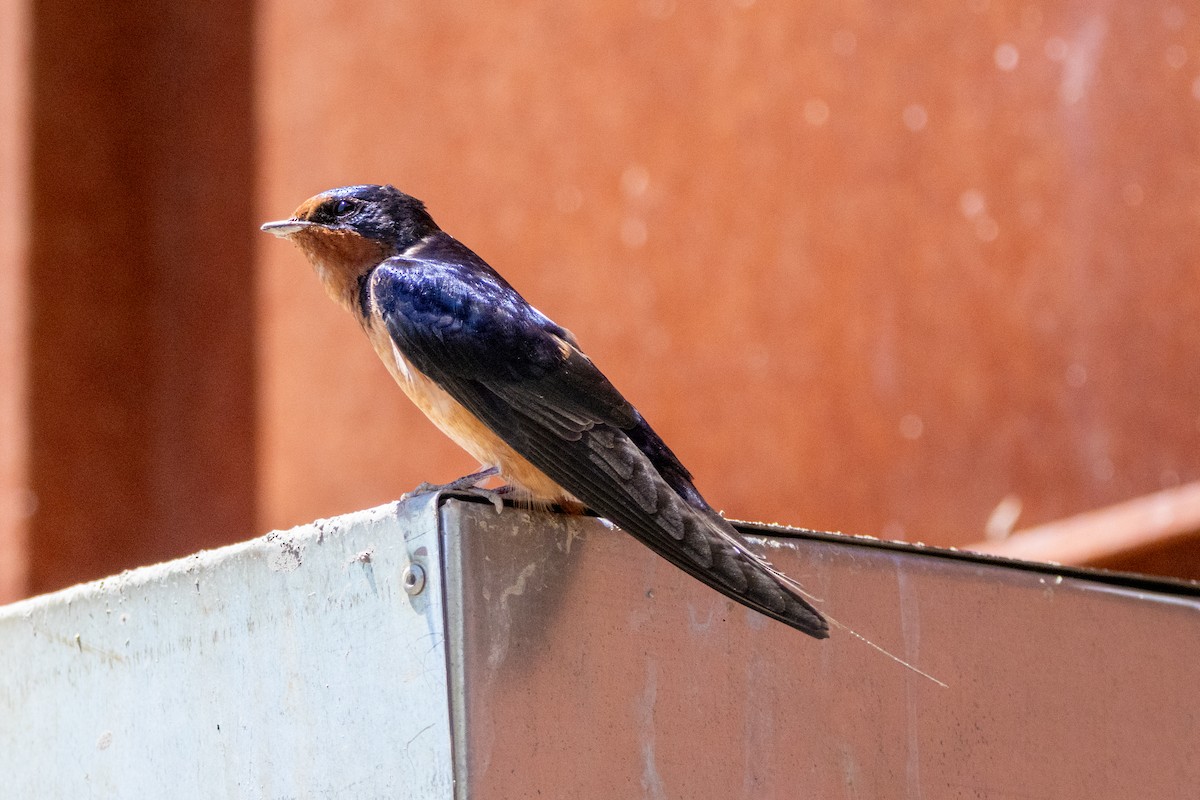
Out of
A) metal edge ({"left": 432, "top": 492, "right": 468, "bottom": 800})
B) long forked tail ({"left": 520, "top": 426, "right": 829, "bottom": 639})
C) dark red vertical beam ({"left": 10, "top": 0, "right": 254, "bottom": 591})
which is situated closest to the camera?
metal edge ({"left": 432, "top": 492, "right": 468, "bottom": 800})

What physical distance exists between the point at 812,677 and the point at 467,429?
0.61 metres

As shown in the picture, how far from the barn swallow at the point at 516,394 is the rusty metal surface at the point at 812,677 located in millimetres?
100

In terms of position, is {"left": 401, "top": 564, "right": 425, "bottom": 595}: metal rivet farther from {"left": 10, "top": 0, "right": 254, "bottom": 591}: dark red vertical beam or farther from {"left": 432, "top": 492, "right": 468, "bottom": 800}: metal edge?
{"left": 10, "top": 0, "right": 254, "bottom": 591}: dark red vertical beam

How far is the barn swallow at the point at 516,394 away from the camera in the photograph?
5.76ft

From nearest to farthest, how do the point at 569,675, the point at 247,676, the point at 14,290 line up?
the point at 569,675 → the point at 247,676 → the point at 14,290

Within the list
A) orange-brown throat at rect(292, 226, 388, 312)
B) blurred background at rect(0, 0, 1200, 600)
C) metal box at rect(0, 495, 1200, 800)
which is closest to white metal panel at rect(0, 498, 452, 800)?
metal box at rect(0, 495, 1200, 800)

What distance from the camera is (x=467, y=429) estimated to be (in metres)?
2.18

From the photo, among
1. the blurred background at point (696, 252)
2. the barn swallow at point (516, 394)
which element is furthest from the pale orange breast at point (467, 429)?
the blurred background at point (696, 252)

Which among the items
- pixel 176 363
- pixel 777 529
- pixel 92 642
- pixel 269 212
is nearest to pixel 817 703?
pixel 777 529

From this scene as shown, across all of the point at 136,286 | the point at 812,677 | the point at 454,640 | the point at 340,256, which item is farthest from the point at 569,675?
the point at 136,286

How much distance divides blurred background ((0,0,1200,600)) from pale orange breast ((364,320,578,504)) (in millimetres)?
2516

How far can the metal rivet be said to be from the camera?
64.4 inches

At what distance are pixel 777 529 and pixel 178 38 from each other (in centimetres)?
450

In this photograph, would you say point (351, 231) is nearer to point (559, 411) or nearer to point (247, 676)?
point (559, 411)
